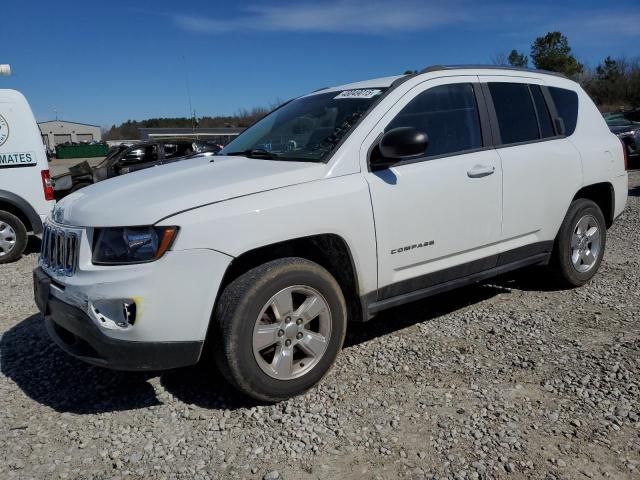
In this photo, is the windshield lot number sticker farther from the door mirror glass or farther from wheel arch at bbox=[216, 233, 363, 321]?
the door mirror glass

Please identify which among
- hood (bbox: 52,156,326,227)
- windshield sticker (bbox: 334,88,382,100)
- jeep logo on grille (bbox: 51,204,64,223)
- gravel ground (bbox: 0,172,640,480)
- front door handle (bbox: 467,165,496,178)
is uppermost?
windshield sticker (bbox: 334,88,382,100)

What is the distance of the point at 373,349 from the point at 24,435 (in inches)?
86.4

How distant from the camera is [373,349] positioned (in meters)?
3.82

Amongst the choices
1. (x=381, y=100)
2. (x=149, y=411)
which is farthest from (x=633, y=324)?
(x=149, y=411)

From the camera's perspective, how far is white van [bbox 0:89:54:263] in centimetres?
719

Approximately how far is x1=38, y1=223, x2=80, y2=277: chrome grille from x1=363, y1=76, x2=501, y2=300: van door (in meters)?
1.71

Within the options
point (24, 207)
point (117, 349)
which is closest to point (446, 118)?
point (117, 349)

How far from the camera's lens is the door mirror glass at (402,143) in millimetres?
3176

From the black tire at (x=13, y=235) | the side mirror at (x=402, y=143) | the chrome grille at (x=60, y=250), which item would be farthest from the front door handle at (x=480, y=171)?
the black tire at (x=13, y=235)

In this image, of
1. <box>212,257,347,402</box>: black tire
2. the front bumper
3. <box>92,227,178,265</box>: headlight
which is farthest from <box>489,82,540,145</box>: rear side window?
the front bumper

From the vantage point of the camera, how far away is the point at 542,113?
4.45 meters

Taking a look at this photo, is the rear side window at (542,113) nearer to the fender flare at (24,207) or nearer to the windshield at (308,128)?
the windshield at (308,128)

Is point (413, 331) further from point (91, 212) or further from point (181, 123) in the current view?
point (181, 123)

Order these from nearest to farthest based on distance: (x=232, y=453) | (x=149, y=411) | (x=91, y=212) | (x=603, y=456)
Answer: (x=603, y=456)
(x=232, y=453)
(x=91, y=212)
(x=149, y=411)
